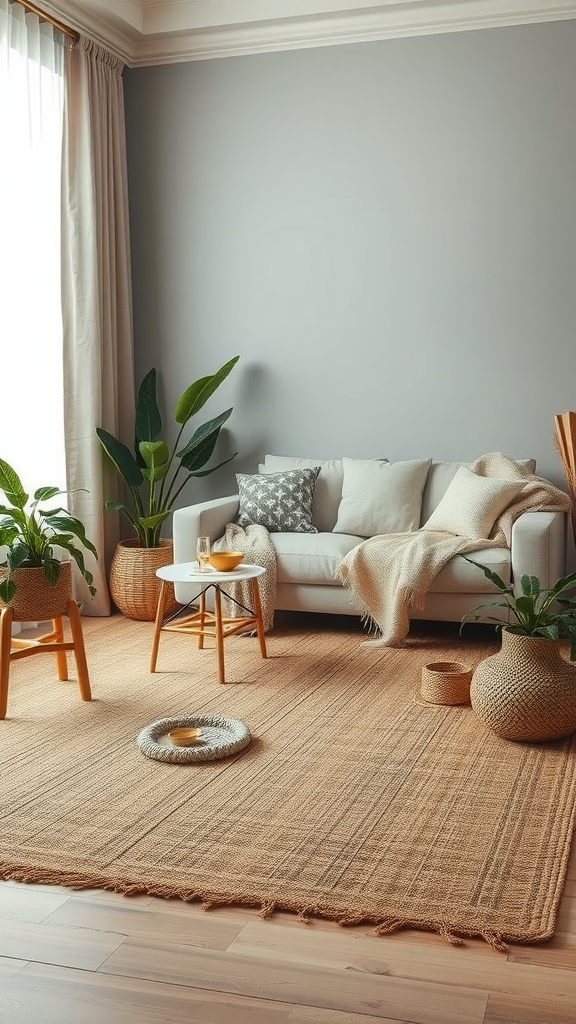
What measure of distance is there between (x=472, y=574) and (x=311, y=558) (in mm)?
741

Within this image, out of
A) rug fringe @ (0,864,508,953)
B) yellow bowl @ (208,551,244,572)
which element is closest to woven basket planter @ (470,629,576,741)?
rug fringe @ (0,864,508,953)

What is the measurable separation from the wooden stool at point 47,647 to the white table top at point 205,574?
436 millimetres

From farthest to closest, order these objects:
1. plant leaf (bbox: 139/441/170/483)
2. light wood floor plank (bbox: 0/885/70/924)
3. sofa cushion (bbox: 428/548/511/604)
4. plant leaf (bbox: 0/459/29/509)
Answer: plant leaf (bbox: 139/441/170/483) < sofa cushion (bbox: 428/548/511/604) < plant leaf (bbox: 0/459/29/509) < light wood floor plank (bbox: 0/885/70/924)

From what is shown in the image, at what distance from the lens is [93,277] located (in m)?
5.30

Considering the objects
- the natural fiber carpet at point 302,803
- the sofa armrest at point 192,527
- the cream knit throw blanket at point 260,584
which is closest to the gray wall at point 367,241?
the sofa armrest at point 192,527

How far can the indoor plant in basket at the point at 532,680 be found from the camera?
3188 millimetres

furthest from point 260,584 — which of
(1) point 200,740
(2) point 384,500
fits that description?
(1) point 200,740

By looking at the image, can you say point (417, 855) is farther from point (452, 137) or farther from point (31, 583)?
point (452, 137)

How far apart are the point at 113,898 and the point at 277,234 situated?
13.3 feet

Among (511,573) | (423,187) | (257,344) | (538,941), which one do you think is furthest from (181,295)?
(538,941)

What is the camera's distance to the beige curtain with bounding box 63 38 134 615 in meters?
5.24

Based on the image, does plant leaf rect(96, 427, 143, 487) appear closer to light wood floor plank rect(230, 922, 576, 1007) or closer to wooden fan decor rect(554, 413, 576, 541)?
wooden fan decor rect(554, 413, 576, 541)

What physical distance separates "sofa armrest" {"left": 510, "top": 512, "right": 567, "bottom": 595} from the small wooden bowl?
69.4 inches

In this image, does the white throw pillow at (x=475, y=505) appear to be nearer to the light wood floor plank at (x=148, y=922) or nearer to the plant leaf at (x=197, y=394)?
the plant leaf at (x=197, y=394)
